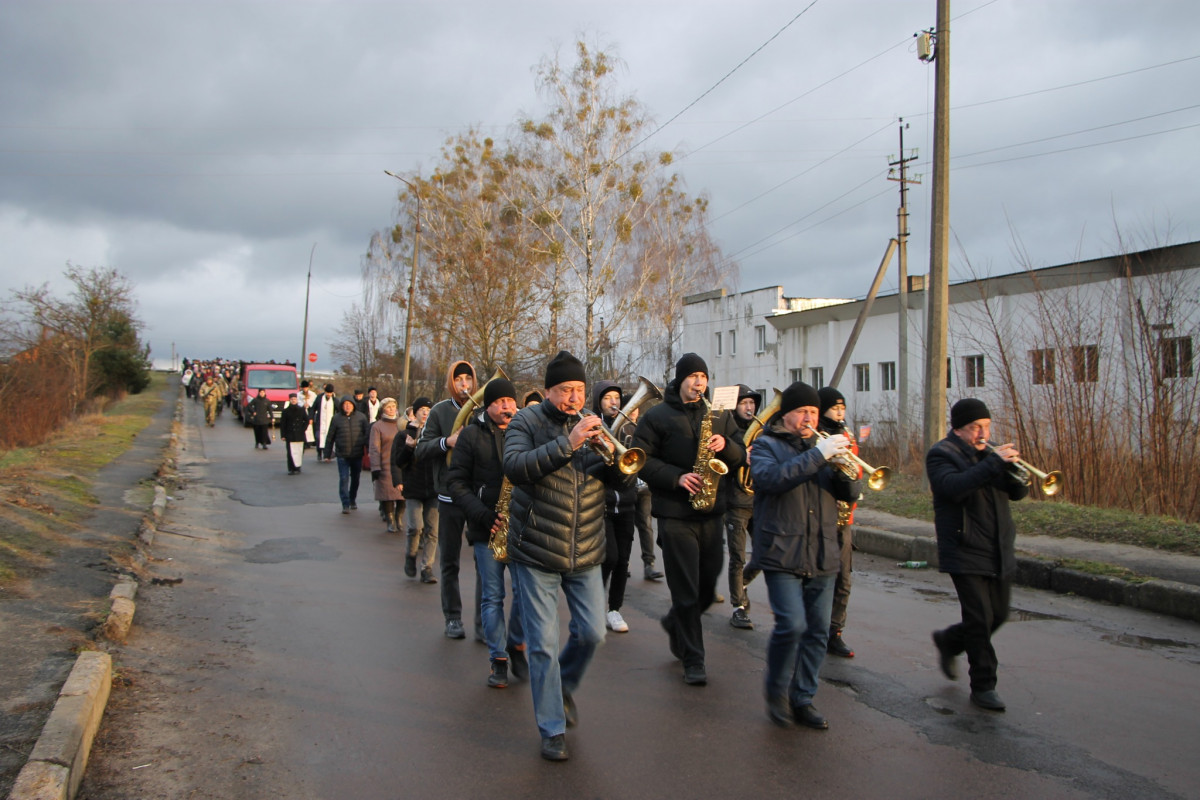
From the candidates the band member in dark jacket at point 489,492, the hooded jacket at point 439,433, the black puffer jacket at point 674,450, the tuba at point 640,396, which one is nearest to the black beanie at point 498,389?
the band member in dark jacket at point 489,492

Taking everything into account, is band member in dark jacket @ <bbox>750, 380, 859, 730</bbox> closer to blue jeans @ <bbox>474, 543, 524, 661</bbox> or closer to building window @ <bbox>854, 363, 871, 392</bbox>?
blue jeans @ <bbox>474, 543, 524, 661</bbox>

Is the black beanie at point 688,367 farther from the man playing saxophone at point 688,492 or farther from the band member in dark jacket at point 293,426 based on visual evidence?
the band member in dark jacket at point 293,426

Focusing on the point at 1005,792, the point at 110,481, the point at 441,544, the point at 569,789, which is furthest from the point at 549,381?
the point at 110,481

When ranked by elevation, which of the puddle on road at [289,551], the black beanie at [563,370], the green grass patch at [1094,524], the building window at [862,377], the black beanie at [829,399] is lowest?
the puddle on road at [289,551]

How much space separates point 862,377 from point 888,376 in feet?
5.21

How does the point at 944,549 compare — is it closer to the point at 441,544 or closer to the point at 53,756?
the point at 441,544

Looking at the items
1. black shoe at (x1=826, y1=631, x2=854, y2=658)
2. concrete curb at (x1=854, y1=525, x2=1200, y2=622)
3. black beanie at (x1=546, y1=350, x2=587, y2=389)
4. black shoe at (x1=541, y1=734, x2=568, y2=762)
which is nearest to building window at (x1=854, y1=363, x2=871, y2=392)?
concrete curb at (x1=854, y1=525, x2=1200, y2=622)

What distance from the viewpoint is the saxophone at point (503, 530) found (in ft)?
16.4

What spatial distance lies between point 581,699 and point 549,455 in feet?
5.95

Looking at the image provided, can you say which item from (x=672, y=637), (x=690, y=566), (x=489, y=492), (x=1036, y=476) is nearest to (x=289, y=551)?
(x=489, y=492)

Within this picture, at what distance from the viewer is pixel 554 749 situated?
4434mm

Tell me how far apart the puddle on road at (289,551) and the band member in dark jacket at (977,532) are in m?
7.21

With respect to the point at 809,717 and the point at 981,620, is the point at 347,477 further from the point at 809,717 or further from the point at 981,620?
the point at 981,620

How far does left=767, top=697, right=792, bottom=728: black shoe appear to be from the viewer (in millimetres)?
4918
